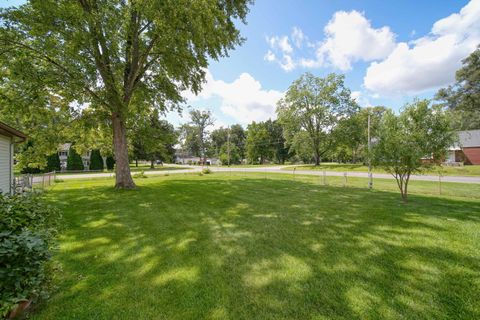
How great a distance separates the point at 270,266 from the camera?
11.5ft

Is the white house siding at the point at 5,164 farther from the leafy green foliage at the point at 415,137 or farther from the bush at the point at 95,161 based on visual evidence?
the bush at the point at 95,161

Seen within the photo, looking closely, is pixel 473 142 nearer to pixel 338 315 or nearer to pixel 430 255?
pixel 430 255

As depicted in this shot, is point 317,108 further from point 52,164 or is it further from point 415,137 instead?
point 52,164

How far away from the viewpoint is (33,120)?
11.4 metres

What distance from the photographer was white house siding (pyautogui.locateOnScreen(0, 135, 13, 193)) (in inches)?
312

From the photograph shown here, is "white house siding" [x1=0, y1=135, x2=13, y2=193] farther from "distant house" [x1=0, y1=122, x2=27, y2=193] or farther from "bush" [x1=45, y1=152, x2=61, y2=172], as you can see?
"bush" [x1=45, y1=152, x2=61, y2=172]

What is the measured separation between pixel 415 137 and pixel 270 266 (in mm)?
7039

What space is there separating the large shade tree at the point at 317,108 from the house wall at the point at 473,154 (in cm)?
1648

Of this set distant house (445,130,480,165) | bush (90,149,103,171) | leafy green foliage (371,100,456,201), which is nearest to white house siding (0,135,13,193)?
leafy green foliage (371,100,456,201)

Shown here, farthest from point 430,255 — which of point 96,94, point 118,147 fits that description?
point 96,94

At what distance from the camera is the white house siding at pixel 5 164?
792cm

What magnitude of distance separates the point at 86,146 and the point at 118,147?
20.5ft

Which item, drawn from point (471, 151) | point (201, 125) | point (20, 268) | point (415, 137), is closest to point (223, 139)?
point (201, 125)

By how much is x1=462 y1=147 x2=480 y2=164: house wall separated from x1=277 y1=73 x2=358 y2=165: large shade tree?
16.5 meters
